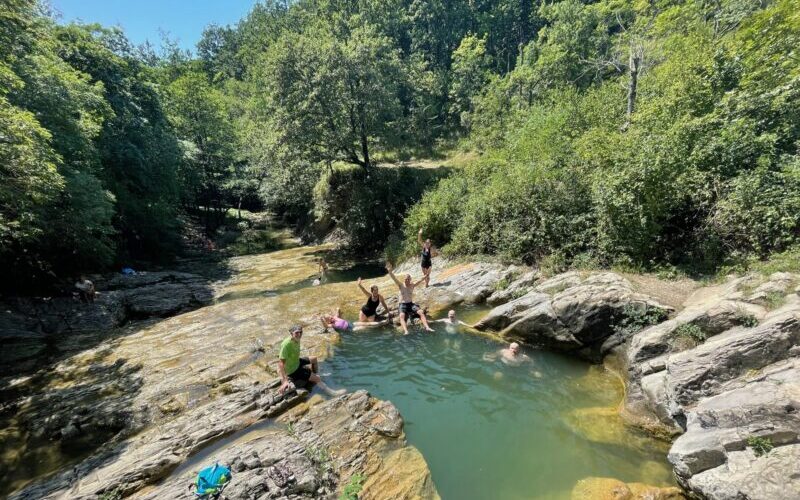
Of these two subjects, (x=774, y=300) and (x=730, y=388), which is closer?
(x=730, y=388)

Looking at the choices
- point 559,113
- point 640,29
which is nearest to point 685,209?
point 559,113

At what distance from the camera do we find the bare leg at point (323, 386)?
8.66 m

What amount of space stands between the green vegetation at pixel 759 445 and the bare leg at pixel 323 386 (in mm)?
7216

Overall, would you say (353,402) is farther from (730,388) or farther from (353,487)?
(730,388)

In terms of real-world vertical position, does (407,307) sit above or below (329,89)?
below

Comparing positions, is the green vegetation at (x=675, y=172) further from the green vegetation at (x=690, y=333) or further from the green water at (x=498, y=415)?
the green water at (x=498, y=415)

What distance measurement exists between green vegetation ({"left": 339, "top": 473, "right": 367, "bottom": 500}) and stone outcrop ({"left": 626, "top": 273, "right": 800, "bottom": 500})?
A: 16.9 feet

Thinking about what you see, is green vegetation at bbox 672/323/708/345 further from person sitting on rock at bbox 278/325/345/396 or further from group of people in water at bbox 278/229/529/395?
person sitting on rock at bbox 278/325/345/396

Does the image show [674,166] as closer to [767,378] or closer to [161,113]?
[767,378]

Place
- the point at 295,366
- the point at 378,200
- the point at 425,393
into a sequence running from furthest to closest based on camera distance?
1. the point at 378,200
2. the point at 425,393
3. the point at 295,366

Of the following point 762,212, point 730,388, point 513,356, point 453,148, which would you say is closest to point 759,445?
point 730,388

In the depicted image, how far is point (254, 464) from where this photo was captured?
6160 mm

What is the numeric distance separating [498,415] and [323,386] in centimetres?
412

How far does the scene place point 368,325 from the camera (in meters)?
13.1
